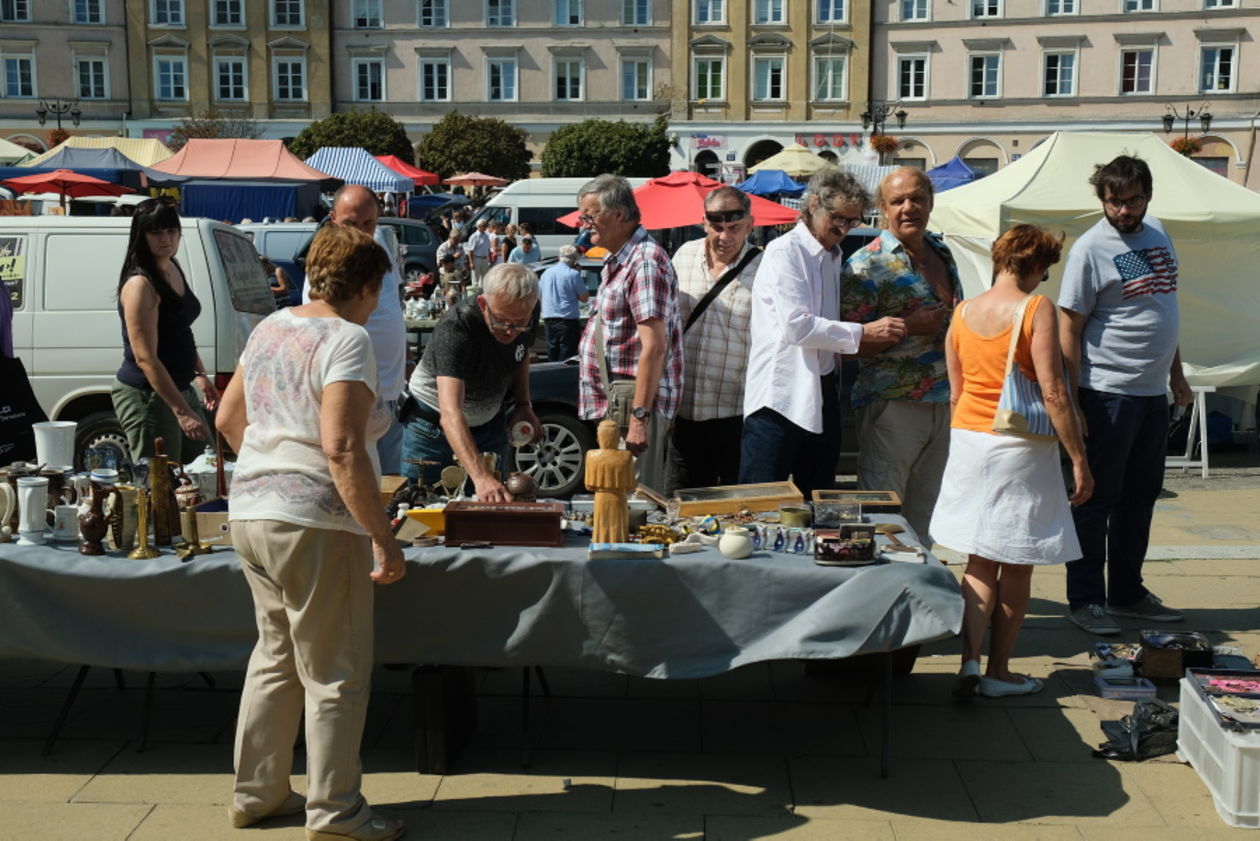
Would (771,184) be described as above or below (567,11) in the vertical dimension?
below

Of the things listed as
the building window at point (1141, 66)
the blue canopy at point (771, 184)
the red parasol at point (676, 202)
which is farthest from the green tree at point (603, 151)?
the red parasol at point (676, 202)

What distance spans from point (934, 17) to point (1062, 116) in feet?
21.2

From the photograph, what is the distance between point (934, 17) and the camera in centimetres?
5488

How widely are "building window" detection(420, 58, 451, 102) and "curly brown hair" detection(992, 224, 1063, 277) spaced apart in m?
54.1

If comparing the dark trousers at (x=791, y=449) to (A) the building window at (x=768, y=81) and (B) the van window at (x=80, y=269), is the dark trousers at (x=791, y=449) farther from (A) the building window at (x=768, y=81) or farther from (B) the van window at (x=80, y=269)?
(A) the building window at (x=768, y=81)

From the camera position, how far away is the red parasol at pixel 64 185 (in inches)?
896

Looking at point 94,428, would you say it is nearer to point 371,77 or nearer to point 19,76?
point 371,77

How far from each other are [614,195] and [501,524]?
1698 mm

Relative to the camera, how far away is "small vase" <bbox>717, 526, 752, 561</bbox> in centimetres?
407

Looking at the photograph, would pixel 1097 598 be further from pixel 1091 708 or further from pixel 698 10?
pixel 698 10

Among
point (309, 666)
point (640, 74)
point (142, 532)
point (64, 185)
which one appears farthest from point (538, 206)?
point (640, 74)

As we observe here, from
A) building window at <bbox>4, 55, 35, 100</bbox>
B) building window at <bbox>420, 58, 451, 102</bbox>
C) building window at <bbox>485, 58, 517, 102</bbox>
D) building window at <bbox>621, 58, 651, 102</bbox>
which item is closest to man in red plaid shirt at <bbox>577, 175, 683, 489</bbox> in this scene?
building window at <bbox>621, 58, 651, 102</bbox>

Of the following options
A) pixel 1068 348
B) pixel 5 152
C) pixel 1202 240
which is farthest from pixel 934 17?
pixel 1068 348

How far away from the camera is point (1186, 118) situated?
49875mm
